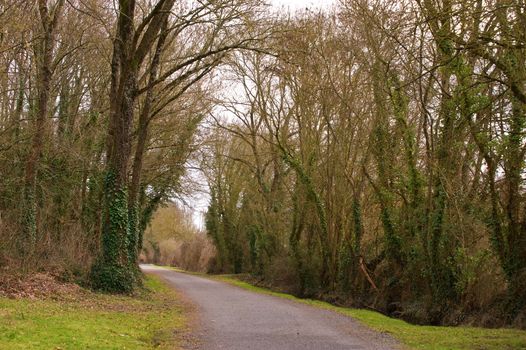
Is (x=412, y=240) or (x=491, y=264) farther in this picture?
(x=412, y=240)

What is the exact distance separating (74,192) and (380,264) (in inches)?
538

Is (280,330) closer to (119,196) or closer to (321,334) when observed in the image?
(321,334)

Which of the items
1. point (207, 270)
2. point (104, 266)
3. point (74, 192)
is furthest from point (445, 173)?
point (207, 270)

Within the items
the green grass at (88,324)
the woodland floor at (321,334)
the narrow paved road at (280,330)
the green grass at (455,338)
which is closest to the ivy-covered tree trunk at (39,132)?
the green grass at (88,324)

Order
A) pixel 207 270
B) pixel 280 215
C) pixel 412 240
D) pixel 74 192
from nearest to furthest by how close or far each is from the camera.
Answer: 1. pixel 412 240
2. pixel 74 192
3. pixel 280 215
4. pixel 207 270

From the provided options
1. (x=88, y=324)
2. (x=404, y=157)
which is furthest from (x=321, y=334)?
(x=404, y=157)

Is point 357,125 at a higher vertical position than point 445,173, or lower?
higher

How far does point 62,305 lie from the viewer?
14.6m

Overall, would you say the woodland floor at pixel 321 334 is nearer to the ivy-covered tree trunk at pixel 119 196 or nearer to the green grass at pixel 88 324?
the green grass at pixel 88 324

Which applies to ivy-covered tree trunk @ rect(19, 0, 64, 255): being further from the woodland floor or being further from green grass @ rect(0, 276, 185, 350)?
the woodland floor

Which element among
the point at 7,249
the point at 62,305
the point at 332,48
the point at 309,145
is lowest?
the point at 62,305

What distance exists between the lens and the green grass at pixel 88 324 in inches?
374

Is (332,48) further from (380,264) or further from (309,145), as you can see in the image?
(380,264)

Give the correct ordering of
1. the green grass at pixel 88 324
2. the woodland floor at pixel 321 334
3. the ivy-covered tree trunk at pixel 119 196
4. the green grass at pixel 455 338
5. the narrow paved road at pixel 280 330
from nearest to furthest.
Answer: the green grass at pixel 88 324 → the narrow paved road at pixel 280 330 → the woodland floor at pixel 321 334 → the green grass at pixel 455 338 → the ivy-covered tree trunk at pixel 119 196
